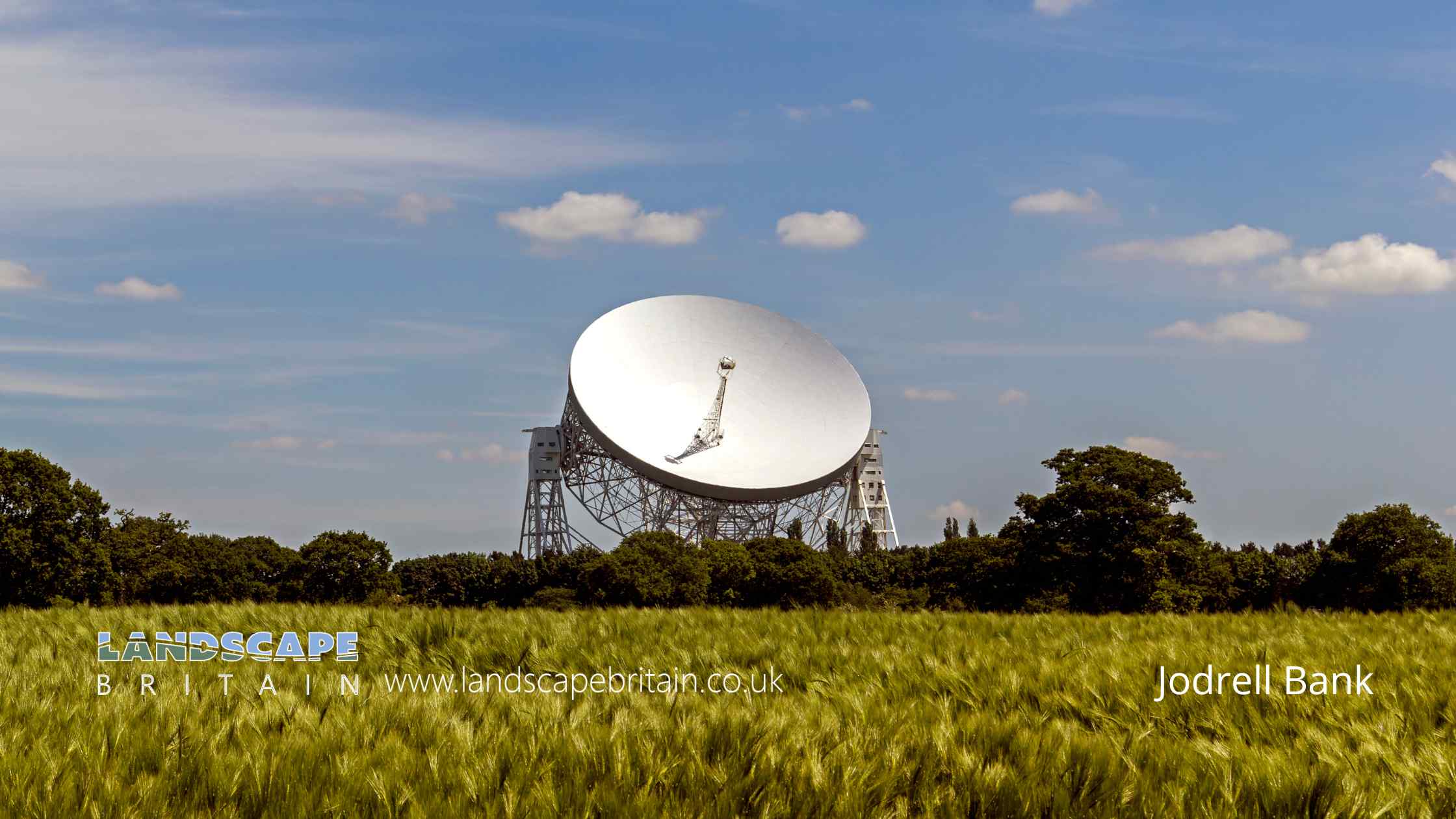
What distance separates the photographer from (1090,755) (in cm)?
899

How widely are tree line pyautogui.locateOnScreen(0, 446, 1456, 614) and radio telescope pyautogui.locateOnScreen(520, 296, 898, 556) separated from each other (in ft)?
9.66

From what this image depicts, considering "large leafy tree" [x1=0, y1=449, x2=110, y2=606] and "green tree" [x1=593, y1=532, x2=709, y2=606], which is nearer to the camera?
"large leafy tree" [x1=0, y1=449, x2=110, y2=606]

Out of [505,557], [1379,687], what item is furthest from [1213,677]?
[505,557]

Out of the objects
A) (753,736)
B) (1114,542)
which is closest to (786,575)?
(1114,542)

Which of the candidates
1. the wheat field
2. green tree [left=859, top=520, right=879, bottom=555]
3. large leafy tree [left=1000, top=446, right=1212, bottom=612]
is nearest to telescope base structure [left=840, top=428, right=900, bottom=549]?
green tree [left=859, top=520, right=879, bottom=555]

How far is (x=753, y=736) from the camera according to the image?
942 cm

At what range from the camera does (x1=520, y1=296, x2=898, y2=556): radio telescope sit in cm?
7069

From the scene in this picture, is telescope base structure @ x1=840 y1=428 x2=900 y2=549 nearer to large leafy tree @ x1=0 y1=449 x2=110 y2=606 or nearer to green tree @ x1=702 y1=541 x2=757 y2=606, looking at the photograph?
green tree @ x1=702 y1=541 x2=757 y2=606

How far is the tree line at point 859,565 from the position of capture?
58094mm

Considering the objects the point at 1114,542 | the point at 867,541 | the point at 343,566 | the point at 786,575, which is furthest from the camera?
the point at 867,541

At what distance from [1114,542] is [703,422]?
25.2m

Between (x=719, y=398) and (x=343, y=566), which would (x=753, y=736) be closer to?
(x=719, y=398)

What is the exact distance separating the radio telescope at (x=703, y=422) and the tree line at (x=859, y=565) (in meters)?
2.94

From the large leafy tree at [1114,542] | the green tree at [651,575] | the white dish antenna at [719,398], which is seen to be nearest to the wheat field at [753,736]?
the large leafy tree at [1114,542]
